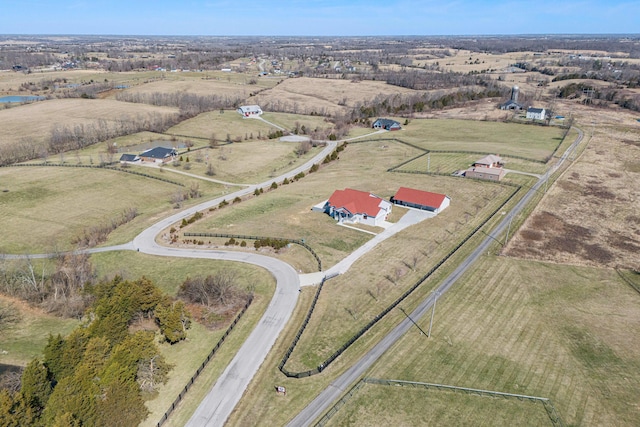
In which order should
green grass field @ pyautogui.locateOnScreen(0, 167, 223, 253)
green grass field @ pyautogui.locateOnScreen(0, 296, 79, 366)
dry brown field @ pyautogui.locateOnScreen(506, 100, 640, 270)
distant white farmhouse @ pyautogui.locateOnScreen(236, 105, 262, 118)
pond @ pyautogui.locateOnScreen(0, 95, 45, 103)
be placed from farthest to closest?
1. pond @ pyautogui.locateOnScreen(0, 95, 45, 103)
2. distant white farmhouse @ pyautogui.locateOnScreen(236, 105, 262, 118)
3. green grass field @ pyautogui.locateOnScreen(0, 167, 223, 253)
4. dry brown field @ pyautogui.locateOnScreen(506, 100, 640, 270)
5. green grass field @ pyautogui.locateOnScreen(0, 296, 79, 366)

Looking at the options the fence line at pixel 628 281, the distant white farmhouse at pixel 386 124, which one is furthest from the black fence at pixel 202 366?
the distant white farmhouse at pixel 386 124

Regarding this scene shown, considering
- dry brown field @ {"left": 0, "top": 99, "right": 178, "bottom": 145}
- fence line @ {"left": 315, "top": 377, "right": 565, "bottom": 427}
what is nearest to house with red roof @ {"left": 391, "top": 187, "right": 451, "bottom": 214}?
fence line @ {"left": 315, "top": 377, "right": 565, "bottom": 427}

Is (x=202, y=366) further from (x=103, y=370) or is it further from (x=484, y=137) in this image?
(x=484, y=137)

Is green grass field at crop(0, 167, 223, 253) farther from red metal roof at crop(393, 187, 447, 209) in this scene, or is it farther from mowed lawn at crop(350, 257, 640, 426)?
mowed lawn at crop(350, 257, 640, 426)

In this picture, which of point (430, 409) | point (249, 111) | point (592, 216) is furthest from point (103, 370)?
point (249, 111)

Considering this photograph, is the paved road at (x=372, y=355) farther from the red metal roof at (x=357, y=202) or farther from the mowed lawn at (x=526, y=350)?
the red metal roof at (x=357, y=202)
